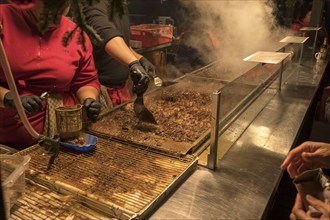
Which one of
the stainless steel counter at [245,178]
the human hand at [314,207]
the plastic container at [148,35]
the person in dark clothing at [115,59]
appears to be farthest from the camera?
the plastic container at [148,35]

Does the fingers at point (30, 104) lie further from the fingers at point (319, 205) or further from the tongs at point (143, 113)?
the fingers at point (319, 205)

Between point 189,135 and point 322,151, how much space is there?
0.75m

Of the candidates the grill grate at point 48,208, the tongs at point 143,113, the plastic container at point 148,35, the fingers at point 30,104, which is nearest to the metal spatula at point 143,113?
the tongs at point 143,113

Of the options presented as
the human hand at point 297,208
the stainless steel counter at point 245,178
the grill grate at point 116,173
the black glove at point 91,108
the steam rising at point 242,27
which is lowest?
the human hand at point 297,208

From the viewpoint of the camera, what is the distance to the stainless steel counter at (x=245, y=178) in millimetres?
1295

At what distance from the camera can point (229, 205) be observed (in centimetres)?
132

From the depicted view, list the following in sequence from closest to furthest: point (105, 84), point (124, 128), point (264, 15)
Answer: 1. point (124, 128)
2. point (105, 84)
3. point (264, 15)

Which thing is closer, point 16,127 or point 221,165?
point 221,165

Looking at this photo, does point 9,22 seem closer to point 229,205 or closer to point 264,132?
point 229,205

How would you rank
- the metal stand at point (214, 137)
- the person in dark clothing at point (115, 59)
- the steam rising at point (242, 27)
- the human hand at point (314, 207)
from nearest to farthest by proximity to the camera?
the human hand at point (314, 207) < the metal stand at point (214, 137) < the person in dark clothing at point (115, 59) < the steam rising at point (242, 27)

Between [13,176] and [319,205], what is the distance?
1.21 metres

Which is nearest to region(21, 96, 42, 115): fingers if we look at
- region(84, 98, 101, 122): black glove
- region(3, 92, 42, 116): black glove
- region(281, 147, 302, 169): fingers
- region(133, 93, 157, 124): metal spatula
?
region(3, 92, 42, 116): black glove

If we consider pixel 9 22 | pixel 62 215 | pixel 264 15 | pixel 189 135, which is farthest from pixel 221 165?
pixel 264 15

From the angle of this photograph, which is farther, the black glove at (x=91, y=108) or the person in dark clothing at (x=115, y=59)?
the person in dark clothing at (x=115, y=59)
